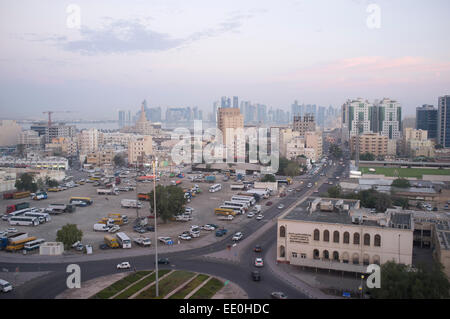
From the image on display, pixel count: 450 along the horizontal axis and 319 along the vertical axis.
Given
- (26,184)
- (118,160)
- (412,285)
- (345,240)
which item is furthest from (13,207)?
(118,160)

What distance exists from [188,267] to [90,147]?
20.4m

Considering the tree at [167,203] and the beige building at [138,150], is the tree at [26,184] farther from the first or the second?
the beige building at [138,150]

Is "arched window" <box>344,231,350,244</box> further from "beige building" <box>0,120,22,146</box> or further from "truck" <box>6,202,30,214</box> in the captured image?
"beige building" <box>0,120,22,146</box>

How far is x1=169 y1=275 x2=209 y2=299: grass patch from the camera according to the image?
14.4ft

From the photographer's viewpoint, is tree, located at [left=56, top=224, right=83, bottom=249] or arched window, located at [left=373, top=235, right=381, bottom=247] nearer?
arched window, located at [left=373, top=235, right=381, bottom=247]

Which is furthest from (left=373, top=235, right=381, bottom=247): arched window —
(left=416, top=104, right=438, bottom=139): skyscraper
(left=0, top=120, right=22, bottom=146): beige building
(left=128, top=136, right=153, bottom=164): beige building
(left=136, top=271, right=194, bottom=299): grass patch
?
(left=416, top=104, right=438, bottom=139): skyscraper

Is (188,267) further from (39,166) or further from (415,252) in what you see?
(39,166)

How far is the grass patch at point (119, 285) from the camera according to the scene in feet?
14.6

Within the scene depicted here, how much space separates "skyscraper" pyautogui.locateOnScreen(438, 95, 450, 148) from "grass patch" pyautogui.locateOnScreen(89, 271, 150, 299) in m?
25.7

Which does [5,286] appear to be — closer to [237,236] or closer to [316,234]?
[237,236]

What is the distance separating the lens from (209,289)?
4637mm

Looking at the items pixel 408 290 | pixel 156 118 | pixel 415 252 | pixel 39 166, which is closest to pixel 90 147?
pixel 39 166

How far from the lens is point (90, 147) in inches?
950
